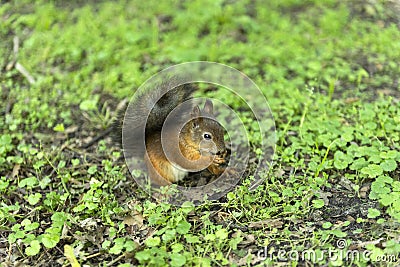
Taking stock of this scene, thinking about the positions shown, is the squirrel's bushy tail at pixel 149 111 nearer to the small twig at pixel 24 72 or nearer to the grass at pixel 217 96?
the grass at pixel 217 96

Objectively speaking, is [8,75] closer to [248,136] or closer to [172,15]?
[172,15]

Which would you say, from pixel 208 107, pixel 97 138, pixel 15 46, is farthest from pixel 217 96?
pixel 15 46

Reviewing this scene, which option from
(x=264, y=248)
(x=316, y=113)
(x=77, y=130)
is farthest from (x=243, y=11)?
(x=264, y=248)

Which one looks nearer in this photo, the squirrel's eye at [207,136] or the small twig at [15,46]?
the squirrel's eye at [207,136]

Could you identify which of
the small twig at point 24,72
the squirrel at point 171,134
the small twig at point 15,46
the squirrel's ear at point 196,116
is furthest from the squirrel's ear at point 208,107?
the small twig at point 15,46

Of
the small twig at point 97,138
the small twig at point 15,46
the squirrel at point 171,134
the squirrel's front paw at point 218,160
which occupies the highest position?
the small twig at point 15,46

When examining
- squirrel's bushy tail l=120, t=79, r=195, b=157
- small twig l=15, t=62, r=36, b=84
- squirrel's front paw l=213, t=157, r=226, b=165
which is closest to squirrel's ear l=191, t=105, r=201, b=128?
squirrel's bushy tail l=120, t=79, r=195, b=157

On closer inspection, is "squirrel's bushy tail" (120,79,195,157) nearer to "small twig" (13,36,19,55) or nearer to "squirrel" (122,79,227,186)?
"squirrel" (122,79,227,186)
